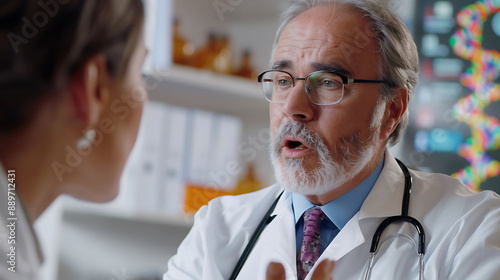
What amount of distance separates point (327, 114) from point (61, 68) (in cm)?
76

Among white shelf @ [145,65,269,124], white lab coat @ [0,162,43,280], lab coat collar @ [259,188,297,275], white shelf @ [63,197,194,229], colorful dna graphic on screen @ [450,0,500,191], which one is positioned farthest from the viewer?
colorful dna graphic on screen @ [450,0,500,191]

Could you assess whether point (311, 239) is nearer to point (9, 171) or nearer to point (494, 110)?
point (9, 171)

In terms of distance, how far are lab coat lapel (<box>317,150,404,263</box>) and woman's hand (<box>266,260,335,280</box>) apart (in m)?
0.01

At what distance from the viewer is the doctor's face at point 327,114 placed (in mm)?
1127

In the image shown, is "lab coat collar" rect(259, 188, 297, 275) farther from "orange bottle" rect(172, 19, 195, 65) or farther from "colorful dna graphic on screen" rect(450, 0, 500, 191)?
"colorful dna graphic on screen" rect(450, 0, 500, 191)

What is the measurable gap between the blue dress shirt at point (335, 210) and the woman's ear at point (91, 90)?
73 centimetres

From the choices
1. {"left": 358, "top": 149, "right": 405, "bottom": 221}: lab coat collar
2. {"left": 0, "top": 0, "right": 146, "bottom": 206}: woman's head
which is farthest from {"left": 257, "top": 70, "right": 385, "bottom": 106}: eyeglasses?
{"left": 0, "top": 0, "right": 146, "bottom": 206}: woman's head

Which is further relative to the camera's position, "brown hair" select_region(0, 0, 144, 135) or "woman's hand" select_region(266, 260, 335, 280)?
"woman's hand" select_region(266, 260, 335, 280)

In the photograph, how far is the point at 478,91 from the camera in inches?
79.7

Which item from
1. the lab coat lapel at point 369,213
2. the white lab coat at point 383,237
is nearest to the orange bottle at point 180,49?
the white lab coat at point 383,237

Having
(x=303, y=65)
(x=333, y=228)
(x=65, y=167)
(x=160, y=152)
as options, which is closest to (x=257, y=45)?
(x=160, y=152)

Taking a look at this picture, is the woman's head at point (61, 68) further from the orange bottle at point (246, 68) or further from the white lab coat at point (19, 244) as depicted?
the orange bottle at point (246, 68)

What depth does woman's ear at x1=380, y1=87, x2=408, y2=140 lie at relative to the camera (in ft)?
4.04

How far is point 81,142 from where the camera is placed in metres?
0.50
